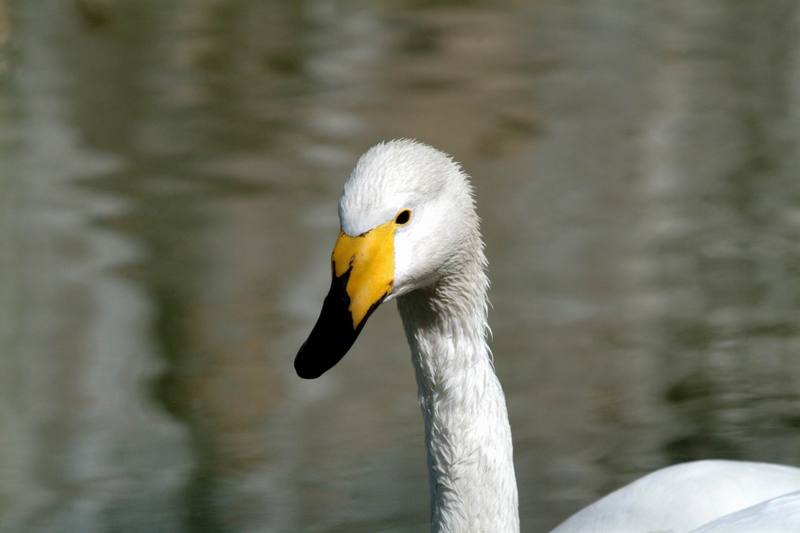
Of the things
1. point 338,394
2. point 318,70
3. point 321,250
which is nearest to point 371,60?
point 318,70

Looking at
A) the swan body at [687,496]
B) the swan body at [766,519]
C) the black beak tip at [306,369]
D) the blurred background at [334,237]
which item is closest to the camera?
the black beak tip at [306,369]

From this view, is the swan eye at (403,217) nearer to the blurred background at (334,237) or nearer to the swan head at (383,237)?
the swan head at (383,237)

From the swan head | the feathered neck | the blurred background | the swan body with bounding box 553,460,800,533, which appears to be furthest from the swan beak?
the blurred background

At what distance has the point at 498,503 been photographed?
130 inches

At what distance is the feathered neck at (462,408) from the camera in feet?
10.6

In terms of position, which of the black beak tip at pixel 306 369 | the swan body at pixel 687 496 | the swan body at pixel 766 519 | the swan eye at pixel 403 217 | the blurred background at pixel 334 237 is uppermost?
the blurred background at pixel 334 237

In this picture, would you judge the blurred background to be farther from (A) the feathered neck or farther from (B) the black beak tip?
(B) the black beak tip

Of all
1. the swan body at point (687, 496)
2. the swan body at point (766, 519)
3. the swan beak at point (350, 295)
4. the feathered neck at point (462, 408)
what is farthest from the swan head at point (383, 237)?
the swan body at point (687, 496)

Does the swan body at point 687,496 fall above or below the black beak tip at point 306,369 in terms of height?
below

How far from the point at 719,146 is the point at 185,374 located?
444 centimetres

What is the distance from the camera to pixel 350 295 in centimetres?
289

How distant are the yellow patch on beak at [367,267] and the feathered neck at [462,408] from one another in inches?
12.4

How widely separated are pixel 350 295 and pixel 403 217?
0.20 meters

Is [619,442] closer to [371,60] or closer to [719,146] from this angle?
[719,146]
